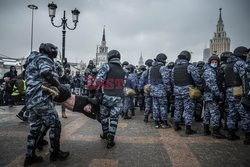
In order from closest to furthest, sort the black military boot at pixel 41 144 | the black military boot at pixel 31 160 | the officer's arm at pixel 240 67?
the black military boot at pixel 31 160 → the black military boot at pixel 41 144 → the officer's arm at pixel 240 67

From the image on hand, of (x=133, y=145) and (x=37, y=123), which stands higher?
(x=37, y=123)

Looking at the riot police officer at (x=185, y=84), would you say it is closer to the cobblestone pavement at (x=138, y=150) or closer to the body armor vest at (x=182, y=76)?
the body armor vest at (x=182, y=76)

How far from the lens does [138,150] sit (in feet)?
12.2

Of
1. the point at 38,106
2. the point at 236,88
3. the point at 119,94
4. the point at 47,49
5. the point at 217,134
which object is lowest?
the point at 217,134

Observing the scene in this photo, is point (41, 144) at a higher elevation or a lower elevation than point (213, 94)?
lower

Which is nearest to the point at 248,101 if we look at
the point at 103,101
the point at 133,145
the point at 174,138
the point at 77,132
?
the point at 174,138

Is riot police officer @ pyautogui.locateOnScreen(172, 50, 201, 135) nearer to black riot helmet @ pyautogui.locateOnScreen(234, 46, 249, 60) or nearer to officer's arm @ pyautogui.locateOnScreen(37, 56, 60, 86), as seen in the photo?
black riot helmet @ pyautogui.locateOnScreen(234, 46, 249, 60)

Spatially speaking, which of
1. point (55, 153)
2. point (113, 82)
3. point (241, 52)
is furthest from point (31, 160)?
point (241, 52)

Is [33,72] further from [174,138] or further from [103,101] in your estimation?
[174,138]

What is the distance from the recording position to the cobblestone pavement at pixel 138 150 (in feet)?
10.4

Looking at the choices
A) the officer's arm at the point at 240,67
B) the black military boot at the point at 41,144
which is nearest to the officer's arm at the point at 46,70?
the black military boot at the point at 41,144

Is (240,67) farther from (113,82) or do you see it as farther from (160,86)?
(113,82)

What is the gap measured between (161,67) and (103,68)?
2.23 m

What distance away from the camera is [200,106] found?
683cm
